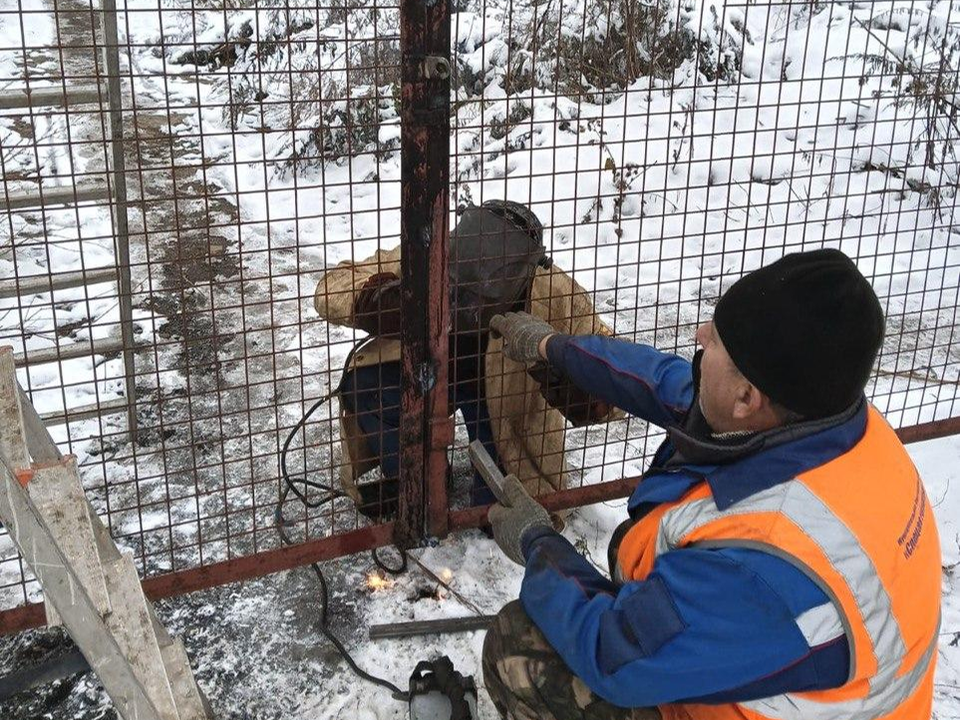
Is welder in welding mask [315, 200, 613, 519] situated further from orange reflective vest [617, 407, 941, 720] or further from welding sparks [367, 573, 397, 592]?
orange reflective vest [617, 407, 941, 720]

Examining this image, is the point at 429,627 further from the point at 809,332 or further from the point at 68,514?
the point at 809,332

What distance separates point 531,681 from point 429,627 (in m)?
0.96

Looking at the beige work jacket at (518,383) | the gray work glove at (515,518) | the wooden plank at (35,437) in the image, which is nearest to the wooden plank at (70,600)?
the wooden plank at (35,437)

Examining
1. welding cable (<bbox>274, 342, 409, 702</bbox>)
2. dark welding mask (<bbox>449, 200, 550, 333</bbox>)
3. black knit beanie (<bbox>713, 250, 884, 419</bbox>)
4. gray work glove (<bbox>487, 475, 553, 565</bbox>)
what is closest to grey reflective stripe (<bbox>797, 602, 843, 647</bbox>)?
black knit beanie (<bbox>713, 250, 884, 419</bbox>)

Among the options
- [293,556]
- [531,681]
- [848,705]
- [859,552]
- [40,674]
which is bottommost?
[40,674]

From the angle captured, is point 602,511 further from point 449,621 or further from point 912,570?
point 912,570

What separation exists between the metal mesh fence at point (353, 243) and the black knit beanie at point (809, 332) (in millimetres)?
1152

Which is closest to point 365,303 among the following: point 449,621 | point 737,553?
point 449,621

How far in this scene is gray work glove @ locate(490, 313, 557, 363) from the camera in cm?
335

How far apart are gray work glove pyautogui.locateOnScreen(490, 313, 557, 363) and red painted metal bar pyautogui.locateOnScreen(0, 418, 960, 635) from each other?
2.21ft

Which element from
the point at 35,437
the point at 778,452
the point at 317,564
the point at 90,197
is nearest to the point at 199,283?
the point at 35,437

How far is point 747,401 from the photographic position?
86.1 inches

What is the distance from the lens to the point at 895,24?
30.9 ft

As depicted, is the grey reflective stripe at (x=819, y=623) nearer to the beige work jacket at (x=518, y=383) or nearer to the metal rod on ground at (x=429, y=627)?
the metal rod on ground at (x=429, y=627)
